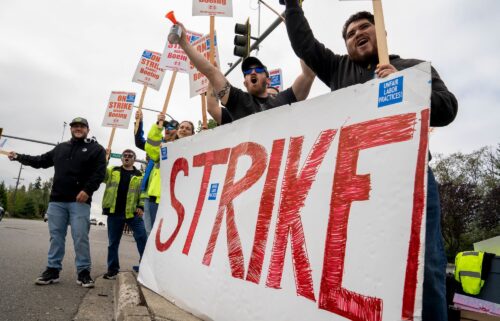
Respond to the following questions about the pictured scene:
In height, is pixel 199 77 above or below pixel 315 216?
above

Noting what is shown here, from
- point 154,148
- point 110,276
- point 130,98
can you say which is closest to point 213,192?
point 154,148

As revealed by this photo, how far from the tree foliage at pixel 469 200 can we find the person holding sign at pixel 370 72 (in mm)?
34470

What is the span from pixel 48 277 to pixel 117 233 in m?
1.13

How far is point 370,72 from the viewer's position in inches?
80.4

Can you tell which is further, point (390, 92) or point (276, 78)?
point (276, 78)

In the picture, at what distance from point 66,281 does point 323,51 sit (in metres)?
3.59

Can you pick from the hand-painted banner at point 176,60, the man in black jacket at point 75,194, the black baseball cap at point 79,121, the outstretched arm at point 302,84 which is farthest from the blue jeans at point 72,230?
the outstretched arm at point 302,84

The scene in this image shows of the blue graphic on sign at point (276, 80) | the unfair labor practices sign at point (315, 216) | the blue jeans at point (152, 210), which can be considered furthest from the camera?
the blue graphic on sign at point (276, 80)

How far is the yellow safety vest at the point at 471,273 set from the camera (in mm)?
2846

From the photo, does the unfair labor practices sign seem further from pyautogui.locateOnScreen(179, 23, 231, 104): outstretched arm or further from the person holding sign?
pyautogui.locateOnScreen(179, 23, 231, 104): outstretched arm

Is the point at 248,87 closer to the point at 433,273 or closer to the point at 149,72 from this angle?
the point at 433,273

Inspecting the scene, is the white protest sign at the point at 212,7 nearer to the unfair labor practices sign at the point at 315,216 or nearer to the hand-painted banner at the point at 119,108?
the unfair labor practices sign at the point at 315,216

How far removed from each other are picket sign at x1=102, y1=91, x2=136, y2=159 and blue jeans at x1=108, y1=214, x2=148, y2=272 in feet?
6.06

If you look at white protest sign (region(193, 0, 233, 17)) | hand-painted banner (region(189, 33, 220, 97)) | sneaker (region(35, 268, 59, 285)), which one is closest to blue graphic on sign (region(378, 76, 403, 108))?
white protest sign (region(193, 0, 233, 17))
